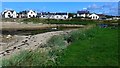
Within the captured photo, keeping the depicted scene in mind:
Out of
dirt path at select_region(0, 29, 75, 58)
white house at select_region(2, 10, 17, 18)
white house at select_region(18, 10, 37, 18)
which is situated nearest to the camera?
dirt path at select_region(0, 29, 75, 58)

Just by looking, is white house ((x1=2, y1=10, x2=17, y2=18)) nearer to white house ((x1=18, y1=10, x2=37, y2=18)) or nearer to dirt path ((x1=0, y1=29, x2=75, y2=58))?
white house ((x1=18, y1=10, x2=37, y2=18))

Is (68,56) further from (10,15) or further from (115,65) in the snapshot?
(10,15)

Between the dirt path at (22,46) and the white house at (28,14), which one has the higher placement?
the dirt path at (22,46)

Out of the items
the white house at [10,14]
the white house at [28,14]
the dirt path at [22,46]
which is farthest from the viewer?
the white house at [28,14]

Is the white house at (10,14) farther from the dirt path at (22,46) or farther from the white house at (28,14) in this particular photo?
the dirt path at (22,46)

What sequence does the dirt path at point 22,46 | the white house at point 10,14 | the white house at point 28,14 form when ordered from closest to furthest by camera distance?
the dirt path at point 22,46
the white house at point 10,14
the white house at point 28,14

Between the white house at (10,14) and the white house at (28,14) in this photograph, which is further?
the white house at (28,14)

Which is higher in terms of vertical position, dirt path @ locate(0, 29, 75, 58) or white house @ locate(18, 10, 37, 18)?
dirt path @ locate(0, 29, 75, 58)

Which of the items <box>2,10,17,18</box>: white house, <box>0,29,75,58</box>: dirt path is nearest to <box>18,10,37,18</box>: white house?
<box>2,10,17,18</box>: white house

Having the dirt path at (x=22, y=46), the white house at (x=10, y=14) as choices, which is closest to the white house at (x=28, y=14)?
the white house at (x=10, y=14)

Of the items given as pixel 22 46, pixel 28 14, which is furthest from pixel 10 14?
pixel 22 46

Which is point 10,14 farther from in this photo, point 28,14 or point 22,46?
point 22,46

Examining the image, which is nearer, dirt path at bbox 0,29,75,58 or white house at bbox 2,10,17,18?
dirt path at bbox 0,29,75,58

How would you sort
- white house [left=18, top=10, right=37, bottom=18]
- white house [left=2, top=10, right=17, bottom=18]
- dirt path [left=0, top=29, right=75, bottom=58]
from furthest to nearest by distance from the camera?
white house [left=18, top=10, right=37, bottom=18] < white house [left=2, top=10, right=17, bottom=18] < dirt path [left=0, top=29, right=75, bottom=58]
